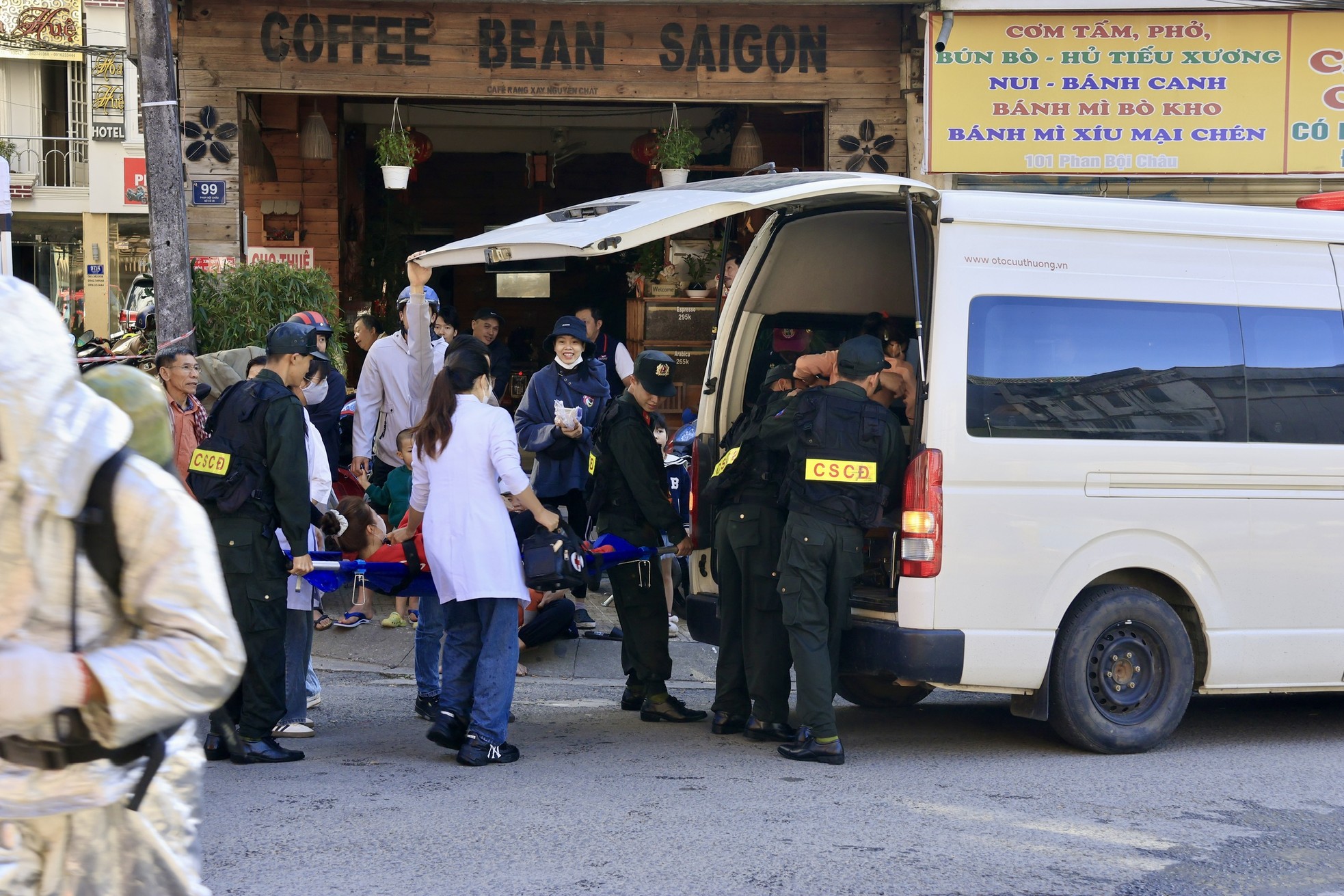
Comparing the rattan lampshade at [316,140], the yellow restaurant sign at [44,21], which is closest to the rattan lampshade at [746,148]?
the rattan lampshade at [316,140]

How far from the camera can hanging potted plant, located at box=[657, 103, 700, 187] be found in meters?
11.4

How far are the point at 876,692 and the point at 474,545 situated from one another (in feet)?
8.46

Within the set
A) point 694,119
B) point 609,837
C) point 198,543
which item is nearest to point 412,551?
point 609,837

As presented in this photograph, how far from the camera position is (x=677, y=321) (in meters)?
11.8

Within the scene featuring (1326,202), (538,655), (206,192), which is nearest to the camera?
(1326,202)

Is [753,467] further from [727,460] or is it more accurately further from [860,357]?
[860,357]

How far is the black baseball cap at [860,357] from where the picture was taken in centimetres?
584

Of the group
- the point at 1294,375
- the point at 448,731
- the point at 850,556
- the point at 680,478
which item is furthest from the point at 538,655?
the point at 1294,375

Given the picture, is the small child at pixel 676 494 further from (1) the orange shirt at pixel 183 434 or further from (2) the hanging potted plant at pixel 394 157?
(2) the hanging potted plant at pixel 394 157

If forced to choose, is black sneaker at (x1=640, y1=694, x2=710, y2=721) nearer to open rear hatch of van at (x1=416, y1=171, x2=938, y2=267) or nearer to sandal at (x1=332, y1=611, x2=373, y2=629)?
open rear hatch of van at (x1=416, y1=171, x2=938, y2=267)

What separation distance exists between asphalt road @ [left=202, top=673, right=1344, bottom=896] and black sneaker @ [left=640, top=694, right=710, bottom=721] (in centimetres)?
6

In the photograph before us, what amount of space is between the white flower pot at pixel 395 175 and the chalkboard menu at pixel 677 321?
237 cm

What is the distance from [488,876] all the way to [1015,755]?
2.76 m

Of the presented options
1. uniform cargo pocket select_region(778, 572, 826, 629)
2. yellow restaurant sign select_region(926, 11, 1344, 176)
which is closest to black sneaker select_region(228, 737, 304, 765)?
uniform cargo pocket select_region(778, 572, 826, 629)
